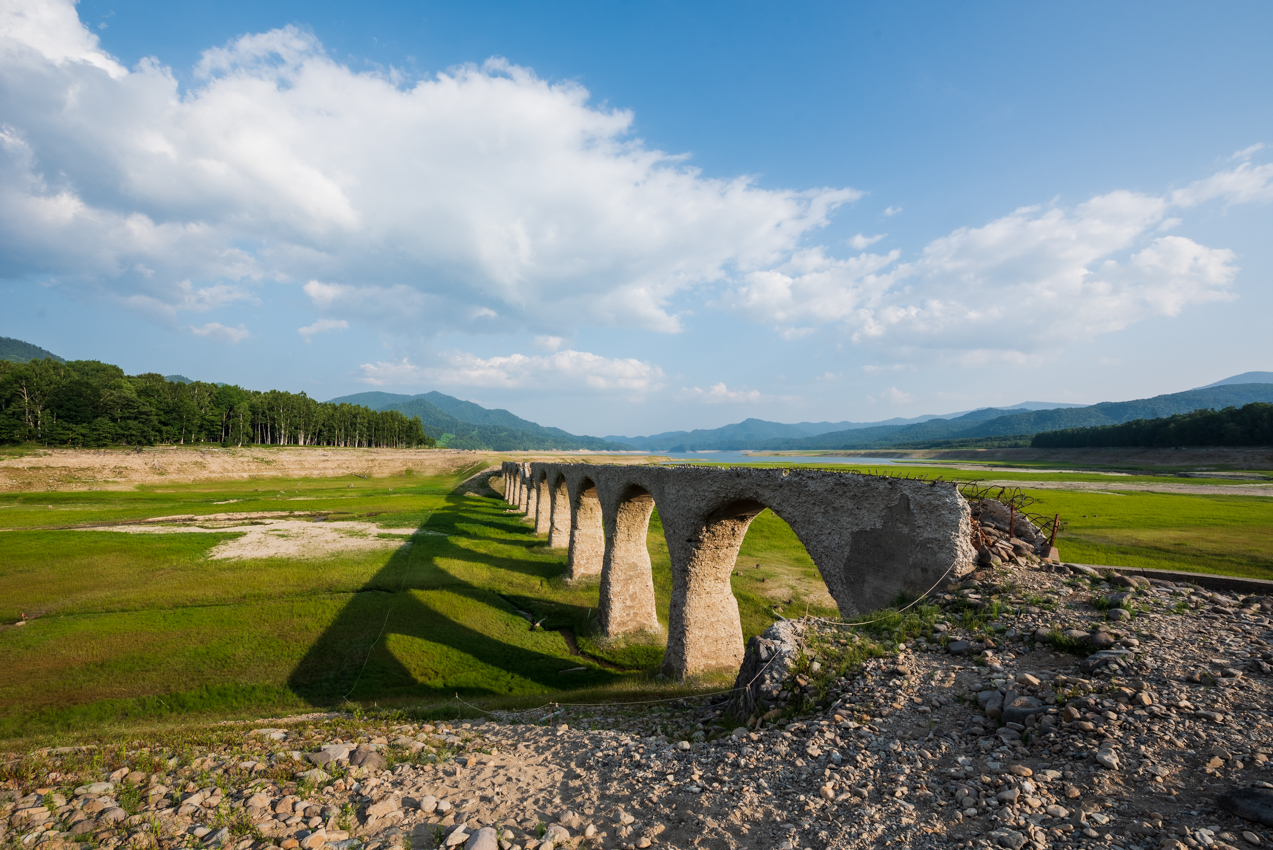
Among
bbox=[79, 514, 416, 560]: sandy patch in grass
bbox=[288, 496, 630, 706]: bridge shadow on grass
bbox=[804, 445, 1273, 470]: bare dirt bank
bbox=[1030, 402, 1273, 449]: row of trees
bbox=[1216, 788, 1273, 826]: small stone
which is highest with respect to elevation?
bbox=[1030, 402, 1273, 449]: row of trees

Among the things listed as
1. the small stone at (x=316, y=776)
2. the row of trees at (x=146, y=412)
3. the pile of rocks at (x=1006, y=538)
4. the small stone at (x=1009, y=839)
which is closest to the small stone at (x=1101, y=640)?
the pile of rocks at (x=1006, y=538)

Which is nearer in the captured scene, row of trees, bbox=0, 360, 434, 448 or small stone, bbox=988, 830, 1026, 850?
small stone, bbox=988, 830, 1026, 850

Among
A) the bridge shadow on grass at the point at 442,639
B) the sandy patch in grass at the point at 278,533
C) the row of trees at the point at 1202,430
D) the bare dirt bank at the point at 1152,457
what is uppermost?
the row of trees at the point at 1202,430

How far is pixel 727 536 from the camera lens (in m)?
17.9

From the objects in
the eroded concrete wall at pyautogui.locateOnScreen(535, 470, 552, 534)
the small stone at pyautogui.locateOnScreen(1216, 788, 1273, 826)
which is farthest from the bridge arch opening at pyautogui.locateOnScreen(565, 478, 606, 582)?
the small stone at pyautogui.locateOnScreen(1216, 788, 1273, 826)

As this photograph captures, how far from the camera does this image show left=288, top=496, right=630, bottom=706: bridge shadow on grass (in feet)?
56.6

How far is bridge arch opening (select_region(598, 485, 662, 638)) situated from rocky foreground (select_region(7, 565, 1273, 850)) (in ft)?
45.7

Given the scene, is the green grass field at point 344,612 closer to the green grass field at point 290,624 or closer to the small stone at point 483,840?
the green grass field at point 290,624

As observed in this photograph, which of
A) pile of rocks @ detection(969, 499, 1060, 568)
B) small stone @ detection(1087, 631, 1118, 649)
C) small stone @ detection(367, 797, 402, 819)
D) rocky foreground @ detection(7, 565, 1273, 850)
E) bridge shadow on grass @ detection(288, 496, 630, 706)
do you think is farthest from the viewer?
bridge shadow on grass @ detection(288, 496, 630, 706)

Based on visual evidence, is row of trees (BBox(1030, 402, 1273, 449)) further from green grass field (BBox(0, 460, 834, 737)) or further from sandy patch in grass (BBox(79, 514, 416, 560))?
sandy patch in grass (BBox(79, 514, 416, 560))

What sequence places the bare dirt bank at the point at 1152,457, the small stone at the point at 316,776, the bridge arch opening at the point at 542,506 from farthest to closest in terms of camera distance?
the bare dirt bank at the point at 1152,457, the bridge arch opening at the point at 542,506, the small stone at the point at 316,776

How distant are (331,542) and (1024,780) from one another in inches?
1525

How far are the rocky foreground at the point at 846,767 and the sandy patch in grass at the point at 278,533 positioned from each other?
87.2 ft

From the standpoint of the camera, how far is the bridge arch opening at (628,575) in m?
22.9
